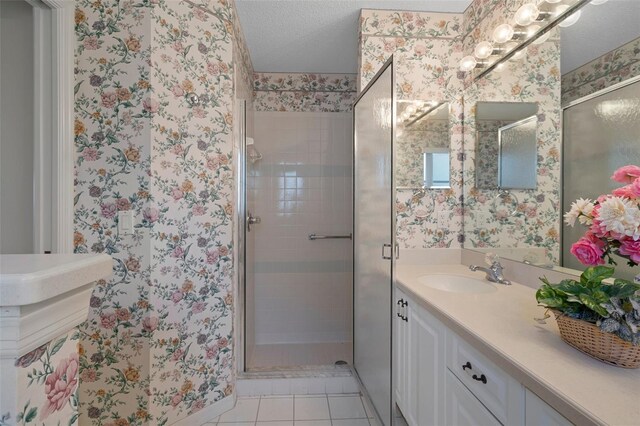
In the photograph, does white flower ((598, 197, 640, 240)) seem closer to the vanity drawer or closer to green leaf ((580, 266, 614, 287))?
green leaf ((580, 266, 614, 287))

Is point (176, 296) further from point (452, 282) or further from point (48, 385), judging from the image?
point (452, 282)

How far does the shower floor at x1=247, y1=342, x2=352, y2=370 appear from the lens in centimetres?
230

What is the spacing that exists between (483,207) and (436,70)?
940mm

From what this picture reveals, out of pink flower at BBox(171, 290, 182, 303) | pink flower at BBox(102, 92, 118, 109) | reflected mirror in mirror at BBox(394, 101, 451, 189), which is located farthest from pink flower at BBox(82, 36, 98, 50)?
reflected mirror in mirror at BBox(394, 101, 451, 189)

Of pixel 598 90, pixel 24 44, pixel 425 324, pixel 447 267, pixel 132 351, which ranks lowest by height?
pixel 132 351

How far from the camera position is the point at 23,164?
1268mm

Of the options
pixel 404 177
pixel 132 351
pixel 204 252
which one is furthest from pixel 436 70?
pixel 132 351

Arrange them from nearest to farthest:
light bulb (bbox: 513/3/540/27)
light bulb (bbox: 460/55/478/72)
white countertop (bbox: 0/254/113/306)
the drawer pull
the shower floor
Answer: white countertop (bbox: 0/254/113/306) → the drawer pull → light bulb (bbox: 513/3/540/27) → light bulb (bbox: 460/55/478/72) → the shower floor

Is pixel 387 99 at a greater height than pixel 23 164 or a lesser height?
greater

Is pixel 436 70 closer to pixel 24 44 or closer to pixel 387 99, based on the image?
pixel 387 99

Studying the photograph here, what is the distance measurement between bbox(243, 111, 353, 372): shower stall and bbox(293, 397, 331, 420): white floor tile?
774mm

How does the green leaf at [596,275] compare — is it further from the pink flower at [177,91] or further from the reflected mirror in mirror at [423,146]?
the pink flower at [177,91]

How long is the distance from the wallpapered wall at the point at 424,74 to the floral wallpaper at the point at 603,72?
0.73m

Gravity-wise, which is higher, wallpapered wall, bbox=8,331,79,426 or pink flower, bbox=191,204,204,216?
pink flower, bbox=191,204,204,216
